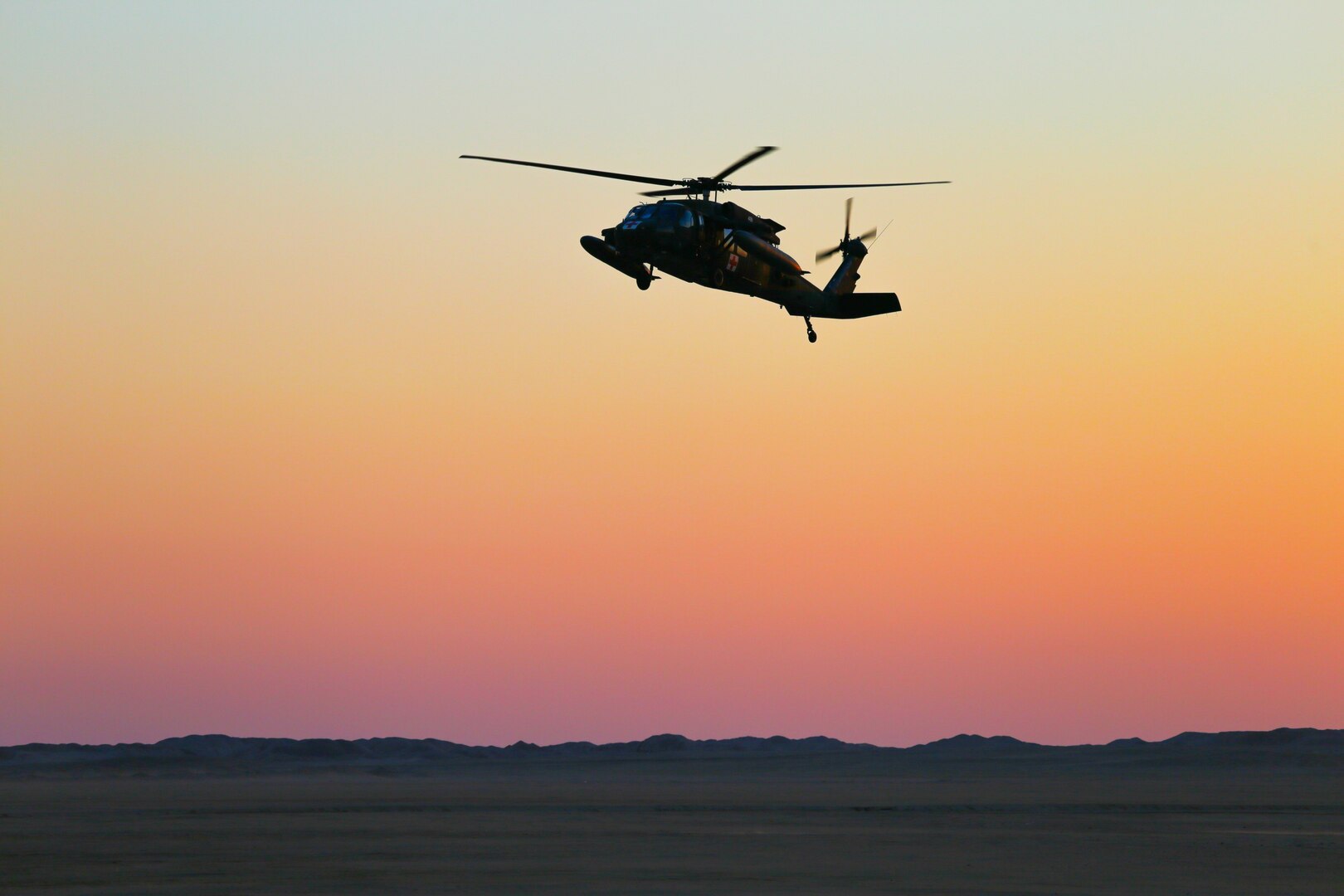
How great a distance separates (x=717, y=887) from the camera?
1619 inches

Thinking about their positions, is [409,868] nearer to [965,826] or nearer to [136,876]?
[136,876]

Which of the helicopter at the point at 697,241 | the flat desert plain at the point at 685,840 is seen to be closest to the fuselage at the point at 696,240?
the helicopter at the point at 697,241

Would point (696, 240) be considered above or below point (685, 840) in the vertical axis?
above

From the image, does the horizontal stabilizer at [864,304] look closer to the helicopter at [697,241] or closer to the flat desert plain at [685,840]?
the helicopter at [697,241]

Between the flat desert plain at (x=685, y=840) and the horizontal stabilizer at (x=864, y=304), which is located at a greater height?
the horizontal stabilizer at (x=864, y=304)

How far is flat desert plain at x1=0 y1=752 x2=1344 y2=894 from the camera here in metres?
42.8

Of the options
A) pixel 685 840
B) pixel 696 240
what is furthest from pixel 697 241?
pixel 685 840

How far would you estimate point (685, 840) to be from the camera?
184ft

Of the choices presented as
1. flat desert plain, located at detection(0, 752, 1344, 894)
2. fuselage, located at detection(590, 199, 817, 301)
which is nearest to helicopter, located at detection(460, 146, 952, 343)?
fuselage, located at detection(590, 199, 817, 301)

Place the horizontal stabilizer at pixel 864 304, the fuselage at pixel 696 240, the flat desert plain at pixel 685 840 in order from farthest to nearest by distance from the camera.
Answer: the horizontal stabilizer at pixel 864 304 < the fuselage at pixel 696 240 < the flat desert plain at pixel 685 840

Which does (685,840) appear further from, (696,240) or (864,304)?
(864,304)

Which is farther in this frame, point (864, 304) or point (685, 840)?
point (864, 304)

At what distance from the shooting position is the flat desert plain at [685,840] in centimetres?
4278

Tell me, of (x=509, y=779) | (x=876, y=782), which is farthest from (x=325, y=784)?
(x=876, y=782)
